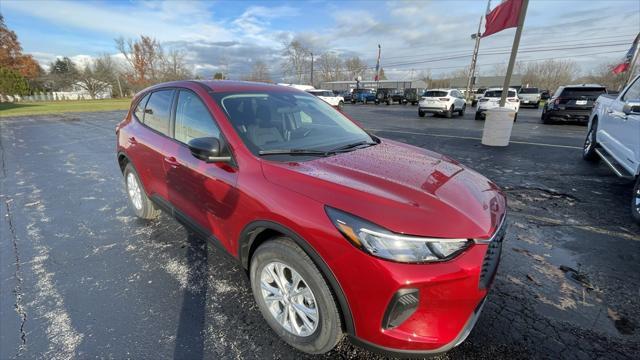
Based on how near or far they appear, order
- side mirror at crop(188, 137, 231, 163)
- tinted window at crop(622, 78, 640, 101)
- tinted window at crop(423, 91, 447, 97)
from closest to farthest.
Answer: side mirror at crop(188, 137, 231, 163) < tinted window at crop(622, 78, 640, 101) < tinted window at crop(423, 91, 447, 97)

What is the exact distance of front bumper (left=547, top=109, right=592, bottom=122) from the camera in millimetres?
12531

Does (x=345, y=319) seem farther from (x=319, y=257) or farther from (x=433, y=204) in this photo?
(x=433, y=204)

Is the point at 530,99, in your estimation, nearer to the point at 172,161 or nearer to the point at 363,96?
the point at 363,96

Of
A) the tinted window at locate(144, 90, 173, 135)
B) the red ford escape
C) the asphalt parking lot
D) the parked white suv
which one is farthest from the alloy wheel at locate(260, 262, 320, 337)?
the parked white suv

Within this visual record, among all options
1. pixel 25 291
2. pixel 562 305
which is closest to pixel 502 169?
pixel 562 305

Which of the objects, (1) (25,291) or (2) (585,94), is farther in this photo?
(2) (585,94)

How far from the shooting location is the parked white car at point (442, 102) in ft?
56.9

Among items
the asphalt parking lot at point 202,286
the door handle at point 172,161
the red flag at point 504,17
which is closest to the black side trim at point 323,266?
the asphalt parking lot at point 202,286

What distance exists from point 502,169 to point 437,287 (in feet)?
18.8

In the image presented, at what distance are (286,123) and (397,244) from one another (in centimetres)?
166

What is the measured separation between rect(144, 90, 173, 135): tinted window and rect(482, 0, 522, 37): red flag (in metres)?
8.70

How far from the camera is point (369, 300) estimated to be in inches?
62.1

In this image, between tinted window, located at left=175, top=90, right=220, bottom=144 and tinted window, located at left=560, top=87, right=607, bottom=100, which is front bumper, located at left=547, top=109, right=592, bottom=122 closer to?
tinted window, located at left=560, top=87, right=607, bottom=100

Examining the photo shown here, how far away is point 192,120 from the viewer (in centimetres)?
276
